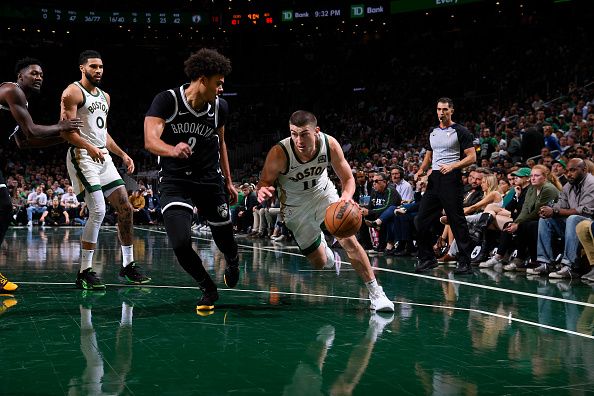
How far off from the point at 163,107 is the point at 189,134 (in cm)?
29

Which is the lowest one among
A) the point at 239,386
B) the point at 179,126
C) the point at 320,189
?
the point at 239,386

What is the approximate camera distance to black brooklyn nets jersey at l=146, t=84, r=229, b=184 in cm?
501

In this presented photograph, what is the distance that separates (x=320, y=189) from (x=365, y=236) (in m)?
6.30

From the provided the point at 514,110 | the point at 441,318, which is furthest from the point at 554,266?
the point at 514,110

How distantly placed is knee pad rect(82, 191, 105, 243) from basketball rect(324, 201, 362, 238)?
245cm

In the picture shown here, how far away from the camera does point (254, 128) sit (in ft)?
107

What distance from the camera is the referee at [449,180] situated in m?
7.50

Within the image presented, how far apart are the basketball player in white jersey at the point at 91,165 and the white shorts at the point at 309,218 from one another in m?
1.77

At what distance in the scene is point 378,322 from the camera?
15.0 feet

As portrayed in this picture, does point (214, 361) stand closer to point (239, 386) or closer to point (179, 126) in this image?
point (239, 386)

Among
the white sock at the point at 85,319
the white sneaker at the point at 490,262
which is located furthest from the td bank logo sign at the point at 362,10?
the white sock at the point at 85,319

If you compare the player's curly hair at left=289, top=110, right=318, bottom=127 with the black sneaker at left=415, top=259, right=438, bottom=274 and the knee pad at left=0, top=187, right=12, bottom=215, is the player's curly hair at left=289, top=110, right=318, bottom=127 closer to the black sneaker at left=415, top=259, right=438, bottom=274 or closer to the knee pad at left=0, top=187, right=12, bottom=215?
the knee pad at left=0, top=187, right=12, bottom=215

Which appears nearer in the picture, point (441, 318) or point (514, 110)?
point (441, 318)

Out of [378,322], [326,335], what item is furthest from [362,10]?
[326,335]
